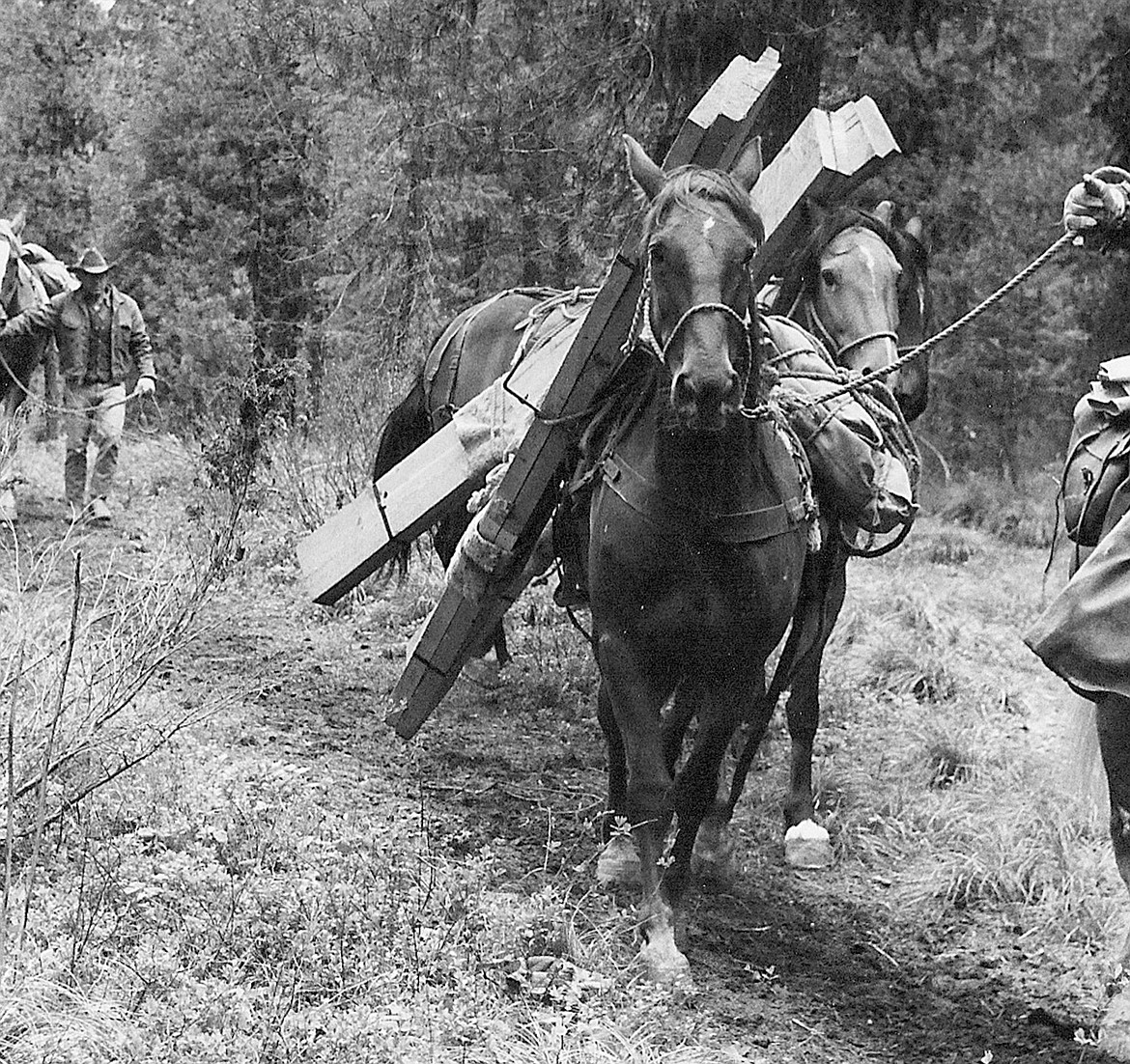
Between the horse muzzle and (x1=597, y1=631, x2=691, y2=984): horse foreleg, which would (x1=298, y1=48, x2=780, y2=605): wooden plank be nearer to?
(x1=597, y1=631, x2=691, y2=984): horse foreleg

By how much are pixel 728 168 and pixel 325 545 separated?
278 centimetres

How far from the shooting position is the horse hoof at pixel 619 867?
571 cm

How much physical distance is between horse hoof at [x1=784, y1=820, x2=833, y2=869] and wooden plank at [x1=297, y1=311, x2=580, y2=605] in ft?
6.62

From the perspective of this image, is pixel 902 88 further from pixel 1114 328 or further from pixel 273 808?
pixel 273 808

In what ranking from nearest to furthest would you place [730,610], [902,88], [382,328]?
[730,610], [902,88], [382,328]

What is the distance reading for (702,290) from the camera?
4.37 meters

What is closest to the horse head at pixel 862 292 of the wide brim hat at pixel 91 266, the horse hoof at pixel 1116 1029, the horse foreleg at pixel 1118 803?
the horse foreleg at pixel 1118 803

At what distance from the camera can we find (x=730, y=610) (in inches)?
191

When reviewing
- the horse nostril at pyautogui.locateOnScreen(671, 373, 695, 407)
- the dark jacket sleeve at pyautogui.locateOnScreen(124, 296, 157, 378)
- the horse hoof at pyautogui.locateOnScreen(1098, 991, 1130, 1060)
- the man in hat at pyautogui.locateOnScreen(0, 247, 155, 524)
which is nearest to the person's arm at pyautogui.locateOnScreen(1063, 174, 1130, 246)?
the horse nostril at pyautogui.locateOnScreen(671, 373, 695, 407)

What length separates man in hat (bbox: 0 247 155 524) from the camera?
12.4 m

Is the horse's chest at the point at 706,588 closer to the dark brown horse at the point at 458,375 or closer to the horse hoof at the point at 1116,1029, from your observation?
the horse hoof at the point at 1116,1029

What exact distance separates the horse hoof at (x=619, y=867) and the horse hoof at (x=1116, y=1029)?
1.79 meters

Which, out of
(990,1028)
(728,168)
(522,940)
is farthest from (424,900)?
(728,168)

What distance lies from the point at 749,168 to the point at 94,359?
349 inches
